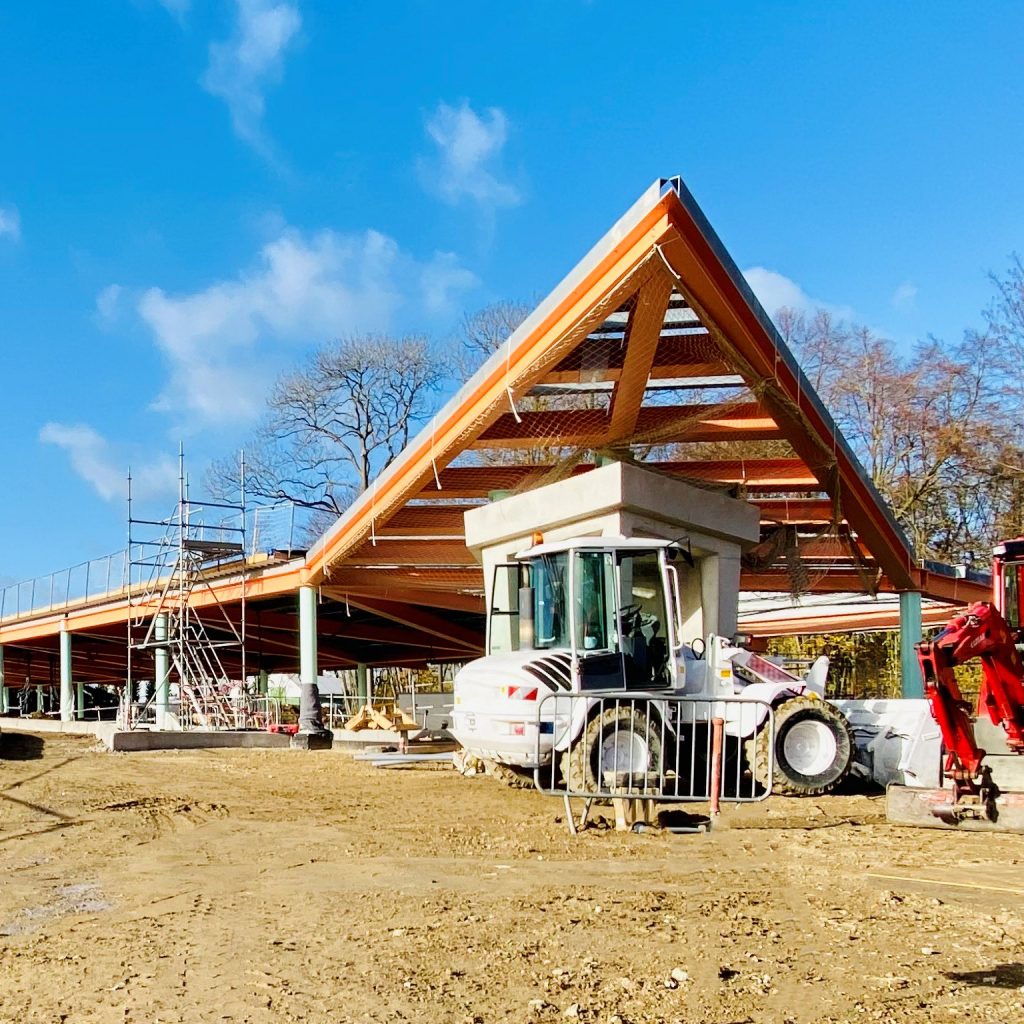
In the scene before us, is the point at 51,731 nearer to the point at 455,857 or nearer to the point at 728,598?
the point at 728,598

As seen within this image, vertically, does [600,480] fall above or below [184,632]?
above

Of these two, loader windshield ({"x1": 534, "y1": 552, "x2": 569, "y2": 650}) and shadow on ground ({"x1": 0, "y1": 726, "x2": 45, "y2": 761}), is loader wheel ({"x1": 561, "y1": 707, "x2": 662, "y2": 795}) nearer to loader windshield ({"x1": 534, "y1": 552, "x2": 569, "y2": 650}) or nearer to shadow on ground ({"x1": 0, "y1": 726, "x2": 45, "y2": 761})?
loader windshield ({"x1": 534, "y1": 552, "x2": 569, "y2": 650})

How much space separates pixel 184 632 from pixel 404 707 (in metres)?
5.68

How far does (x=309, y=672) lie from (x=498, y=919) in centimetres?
1784

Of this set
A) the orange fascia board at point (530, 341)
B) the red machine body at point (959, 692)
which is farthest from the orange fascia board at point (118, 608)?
the red machine body at point (959, 692)

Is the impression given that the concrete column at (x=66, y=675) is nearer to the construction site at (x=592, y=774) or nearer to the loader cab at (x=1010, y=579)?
the construction site at (x=592, y=774)

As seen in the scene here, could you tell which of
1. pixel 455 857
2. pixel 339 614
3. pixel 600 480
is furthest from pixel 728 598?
pixel 339 614

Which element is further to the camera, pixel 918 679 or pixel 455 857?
pixel 918 679

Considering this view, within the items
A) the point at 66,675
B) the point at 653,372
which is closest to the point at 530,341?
the point at 653,372

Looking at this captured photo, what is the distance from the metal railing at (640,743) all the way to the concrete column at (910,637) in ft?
47.2

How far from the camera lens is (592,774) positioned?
10.7m

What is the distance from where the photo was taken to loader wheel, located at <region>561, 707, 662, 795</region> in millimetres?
10500

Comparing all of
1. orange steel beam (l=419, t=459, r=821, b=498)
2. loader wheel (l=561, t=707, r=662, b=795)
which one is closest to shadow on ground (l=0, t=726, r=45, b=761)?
orange steel beam (l=419, t=459, r=821, b=498)

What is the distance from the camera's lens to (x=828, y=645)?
1387 inches
